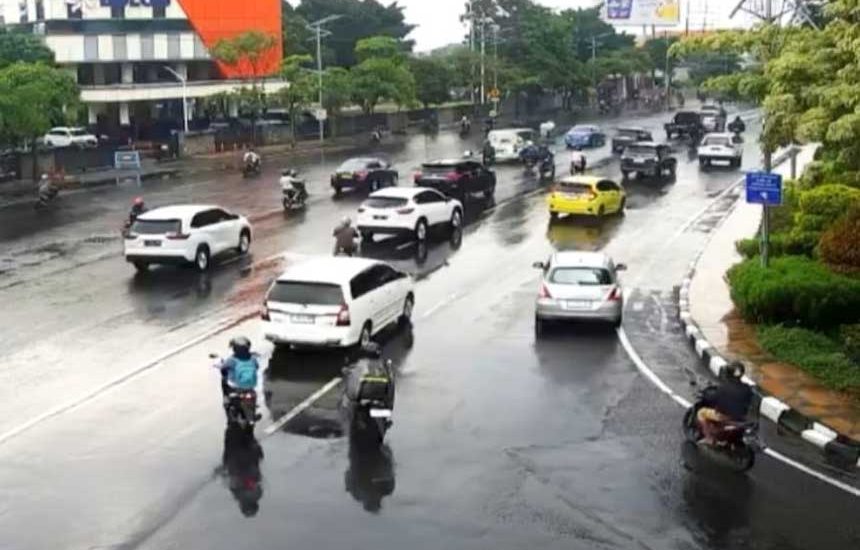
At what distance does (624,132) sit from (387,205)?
3614cm

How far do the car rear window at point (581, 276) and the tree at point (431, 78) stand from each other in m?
70.0

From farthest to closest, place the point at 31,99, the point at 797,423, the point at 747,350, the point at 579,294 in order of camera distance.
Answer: the point at 31,99 → the point at 579,294 → the point at 747,350 → the point at 797,423

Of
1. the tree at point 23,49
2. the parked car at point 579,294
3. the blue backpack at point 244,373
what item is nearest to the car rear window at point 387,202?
the parked car at point 579,294

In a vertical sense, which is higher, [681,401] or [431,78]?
[431,78]

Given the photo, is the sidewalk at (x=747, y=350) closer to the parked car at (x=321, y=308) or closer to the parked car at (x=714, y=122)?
the parked car at (x=321, y=308)

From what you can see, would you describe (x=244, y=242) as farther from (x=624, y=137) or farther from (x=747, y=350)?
(x=624, y=137)

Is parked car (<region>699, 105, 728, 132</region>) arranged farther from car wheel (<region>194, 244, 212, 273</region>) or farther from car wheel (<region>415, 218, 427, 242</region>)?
car wheel (<region>194, 244, 212, 273</region>)

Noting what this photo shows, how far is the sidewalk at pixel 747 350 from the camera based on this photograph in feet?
53.8

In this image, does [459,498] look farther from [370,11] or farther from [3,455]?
[370,11]

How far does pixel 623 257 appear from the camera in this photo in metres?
31.0

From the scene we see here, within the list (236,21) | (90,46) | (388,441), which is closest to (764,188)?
(388,441)

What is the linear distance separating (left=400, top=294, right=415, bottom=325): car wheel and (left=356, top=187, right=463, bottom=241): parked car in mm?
9492

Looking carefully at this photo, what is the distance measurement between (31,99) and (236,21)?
34.8 meters

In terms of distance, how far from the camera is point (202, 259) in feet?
93.9
